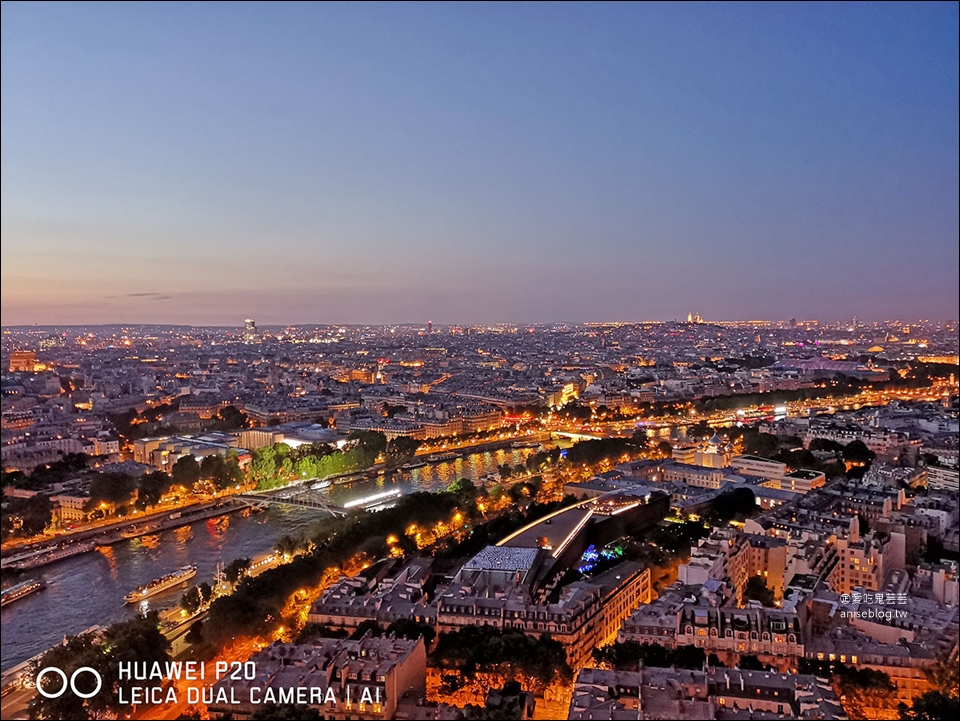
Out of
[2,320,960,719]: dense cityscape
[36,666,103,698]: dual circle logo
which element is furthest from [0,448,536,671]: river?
[36,666,103,698]: dual circle logo

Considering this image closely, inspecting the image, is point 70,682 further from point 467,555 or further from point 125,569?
point 467,555

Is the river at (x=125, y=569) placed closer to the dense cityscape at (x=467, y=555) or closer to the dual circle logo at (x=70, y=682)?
the dense cityscape at (x=467, y=555)

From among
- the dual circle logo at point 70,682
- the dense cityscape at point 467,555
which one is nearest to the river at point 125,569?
the dense cityscape at point 467,555

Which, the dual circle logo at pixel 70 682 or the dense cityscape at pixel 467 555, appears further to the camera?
the dense cityscape at pixel 467 555

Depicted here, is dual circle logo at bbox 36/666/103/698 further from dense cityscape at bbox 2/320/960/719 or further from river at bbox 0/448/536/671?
river at bbox 0/448/536/671

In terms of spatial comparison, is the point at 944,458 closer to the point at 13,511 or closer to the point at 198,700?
the point at 198,700
